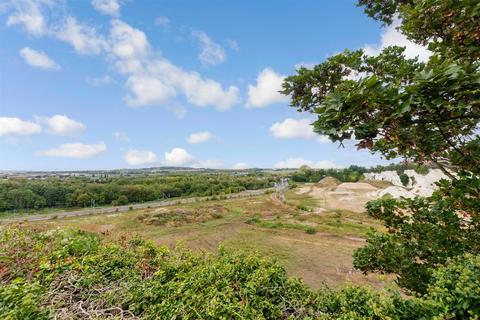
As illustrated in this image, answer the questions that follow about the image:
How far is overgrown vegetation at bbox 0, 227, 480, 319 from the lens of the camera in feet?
6.88

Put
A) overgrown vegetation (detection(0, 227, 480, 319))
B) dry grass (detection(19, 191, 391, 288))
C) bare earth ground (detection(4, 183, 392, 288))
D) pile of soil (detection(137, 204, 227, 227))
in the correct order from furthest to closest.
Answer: pile of soil (detection(137, 204, 227, 227))
bare earth ground (detection(4, 183, 392, 288))
dry grass (detection(19, 191, 391, 288))
overgrown vegetation (detection(0, 227, 480, 319))

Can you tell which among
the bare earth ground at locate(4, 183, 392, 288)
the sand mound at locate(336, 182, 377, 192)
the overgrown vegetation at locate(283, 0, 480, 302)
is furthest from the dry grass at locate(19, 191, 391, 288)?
the sand mound at locate(336, 182, 377, 192)

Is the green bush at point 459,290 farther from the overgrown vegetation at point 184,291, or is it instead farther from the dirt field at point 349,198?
the dirt field at point 349,198

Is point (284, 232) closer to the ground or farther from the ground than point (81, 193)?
→ closer to the ground

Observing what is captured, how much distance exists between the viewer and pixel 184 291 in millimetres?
2873

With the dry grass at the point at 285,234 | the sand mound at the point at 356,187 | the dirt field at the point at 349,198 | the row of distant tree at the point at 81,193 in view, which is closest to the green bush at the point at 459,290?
the dry grass at the point at 285,234

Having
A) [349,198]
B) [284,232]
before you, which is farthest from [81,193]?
[349,198]

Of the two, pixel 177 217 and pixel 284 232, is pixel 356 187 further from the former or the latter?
pixel 177 217

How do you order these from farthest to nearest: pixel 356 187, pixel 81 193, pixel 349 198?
1. pixel 81 193
2. pixel 356 187
3. pixel 349 198

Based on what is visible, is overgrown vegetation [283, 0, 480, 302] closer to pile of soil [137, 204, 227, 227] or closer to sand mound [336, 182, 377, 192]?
pile of soil [137, 204, 227, 227]

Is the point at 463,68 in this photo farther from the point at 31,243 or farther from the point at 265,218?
the point at 265,218

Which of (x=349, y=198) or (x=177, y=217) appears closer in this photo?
(x=177, y=217)

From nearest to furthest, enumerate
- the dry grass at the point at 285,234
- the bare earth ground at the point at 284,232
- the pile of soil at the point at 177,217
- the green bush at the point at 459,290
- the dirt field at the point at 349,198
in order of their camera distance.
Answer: the green bush at the point at 459,290 → the dry grass at the point at 285,234 → the bare earth ground at the point at 284,232 → the pile of soil at the point at 177,217 → the dirt field at the point at 349,198

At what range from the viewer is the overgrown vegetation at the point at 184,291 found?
2.10 meters
